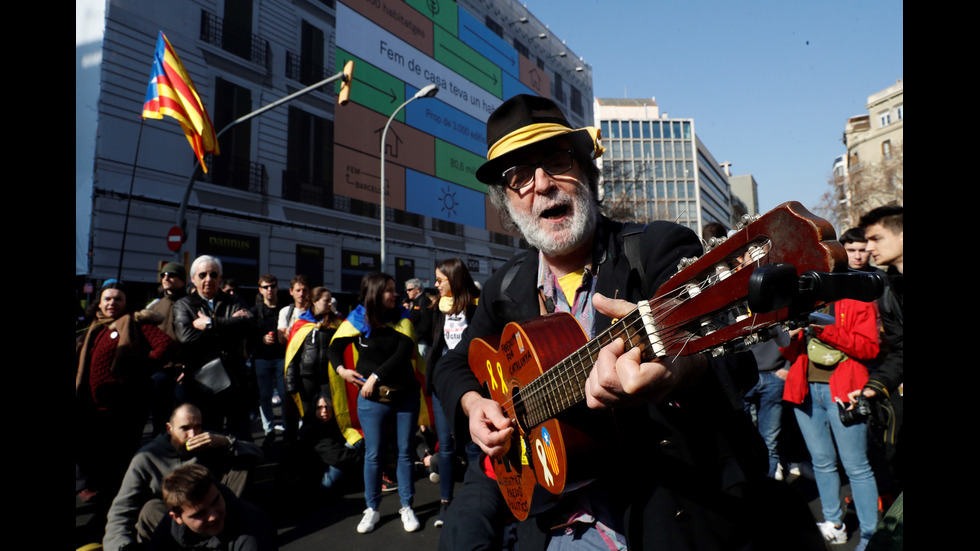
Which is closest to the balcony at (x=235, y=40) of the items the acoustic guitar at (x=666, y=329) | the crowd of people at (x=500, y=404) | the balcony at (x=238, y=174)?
the balcony at (x=238, y=174)

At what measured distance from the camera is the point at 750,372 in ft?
4.42

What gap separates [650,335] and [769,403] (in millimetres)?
4335

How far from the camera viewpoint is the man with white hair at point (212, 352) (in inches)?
184

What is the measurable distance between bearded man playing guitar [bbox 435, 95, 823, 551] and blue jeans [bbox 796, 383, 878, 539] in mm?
2686

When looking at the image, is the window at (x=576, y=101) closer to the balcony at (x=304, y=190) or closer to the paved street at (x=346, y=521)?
the balcony at (x=304, y=190)

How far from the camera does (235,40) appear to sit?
16375mm

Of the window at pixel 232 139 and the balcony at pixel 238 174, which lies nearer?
the balcony at pixel 238 174

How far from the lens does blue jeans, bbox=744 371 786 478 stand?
475 cm

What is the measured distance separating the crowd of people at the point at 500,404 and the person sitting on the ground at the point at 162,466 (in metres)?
0.01

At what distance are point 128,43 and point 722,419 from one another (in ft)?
56.2

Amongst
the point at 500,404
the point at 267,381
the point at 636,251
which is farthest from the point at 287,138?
the point at 636,251

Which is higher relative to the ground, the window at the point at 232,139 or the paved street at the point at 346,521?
the window at the point at 232,139

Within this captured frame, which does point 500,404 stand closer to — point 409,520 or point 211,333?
point 409,520
